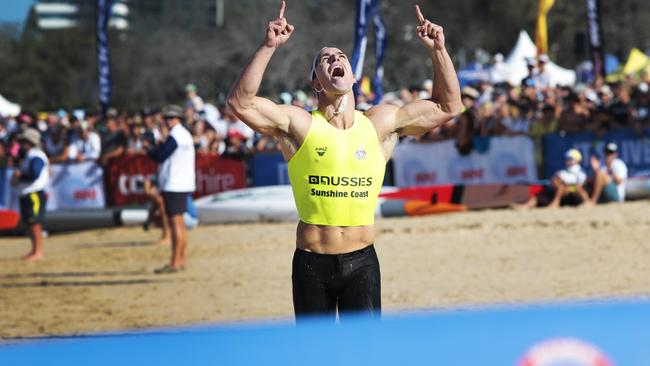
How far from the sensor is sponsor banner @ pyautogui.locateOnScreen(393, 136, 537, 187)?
1692 cm

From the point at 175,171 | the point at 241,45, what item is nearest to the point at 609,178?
the point at 175,171

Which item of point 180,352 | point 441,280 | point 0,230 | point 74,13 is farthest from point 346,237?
point 74,13

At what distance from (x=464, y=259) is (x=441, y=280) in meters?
1.46

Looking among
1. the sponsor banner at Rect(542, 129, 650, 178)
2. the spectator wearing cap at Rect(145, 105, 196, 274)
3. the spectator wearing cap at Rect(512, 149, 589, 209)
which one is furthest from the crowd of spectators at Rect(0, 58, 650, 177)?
the spectator wearing cap at Rect(145, 105, 196, 274)

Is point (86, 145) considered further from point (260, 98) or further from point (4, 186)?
point (260, 98)

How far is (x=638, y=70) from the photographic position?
28.6 m

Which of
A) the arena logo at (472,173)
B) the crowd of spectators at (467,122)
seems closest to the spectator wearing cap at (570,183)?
the crowd of spectators at (467,122)

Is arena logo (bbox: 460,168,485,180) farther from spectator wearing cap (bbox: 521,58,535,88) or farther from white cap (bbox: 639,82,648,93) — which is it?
white cap (bbox: 639,82,648,93)

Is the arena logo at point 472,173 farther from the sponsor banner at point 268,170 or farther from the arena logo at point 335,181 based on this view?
the arena logo at point 335,181

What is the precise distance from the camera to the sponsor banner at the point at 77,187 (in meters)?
18.5

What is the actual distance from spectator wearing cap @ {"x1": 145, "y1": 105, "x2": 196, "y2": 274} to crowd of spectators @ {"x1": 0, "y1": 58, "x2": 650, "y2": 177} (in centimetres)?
450

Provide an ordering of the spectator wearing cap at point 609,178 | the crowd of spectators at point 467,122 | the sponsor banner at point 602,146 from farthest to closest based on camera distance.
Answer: the crowd of spectators at point 467,122
the sponsor banner at point 602,146
the spectator wearing cap at point 609,178

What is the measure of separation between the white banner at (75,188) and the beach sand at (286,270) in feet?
6.03

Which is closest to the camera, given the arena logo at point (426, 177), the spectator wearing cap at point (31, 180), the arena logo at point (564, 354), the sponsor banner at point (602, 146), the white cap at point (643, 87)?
the arena logo at point (564, 354)
